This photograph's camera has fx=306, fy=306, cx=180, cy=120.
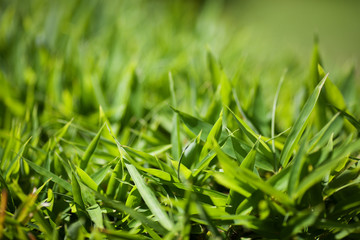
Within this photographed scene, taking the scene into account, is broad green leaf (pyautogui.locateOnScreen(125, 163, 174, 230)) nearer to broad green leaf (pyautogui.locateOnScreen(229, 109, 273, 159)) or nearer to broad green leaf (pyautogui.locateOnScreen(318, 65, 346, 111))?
broad green leaf (pyautogui.locateOnScreen(229, 109, 273, 159))

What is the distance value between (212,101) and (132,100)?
0.24 meters

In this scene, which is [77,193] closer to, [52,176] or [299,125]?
[52,176]

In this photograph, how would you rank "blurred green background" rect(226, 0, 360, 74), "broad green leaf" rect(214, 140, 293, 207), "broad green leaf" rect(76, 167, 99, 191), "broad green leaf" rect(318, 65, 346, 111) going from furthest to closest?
"blurred green background" rect(226, 0, 360, 74)
"broad green leaf" rect(318, 65, 346, 111)
"broad green leaf" rect(76, 167, 99, 191)
"broad green leaf" rect(214, 140, 293, 207)

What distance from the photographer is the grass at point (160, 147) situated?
1.51ft

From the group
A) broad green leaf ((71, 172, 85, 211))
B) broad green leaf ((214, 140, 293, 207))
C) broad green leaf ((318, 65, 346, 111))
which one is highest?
broad green leaf ((318, 65, 346, 111))

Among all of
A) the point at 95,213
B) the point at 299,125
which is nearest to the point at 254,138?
the point at 299,125

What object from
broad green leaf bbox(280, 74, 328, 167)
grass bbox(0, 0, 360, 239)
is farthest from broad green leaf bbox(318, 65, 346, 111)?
broad green leaf bbox(280, 74, 328, 167)

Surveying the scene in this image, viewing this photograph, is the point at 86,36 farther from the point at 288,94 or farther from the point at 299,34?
the point at 299,34

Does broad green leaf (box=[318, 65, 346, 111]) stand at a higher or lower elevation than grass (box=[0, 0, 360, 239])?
higher

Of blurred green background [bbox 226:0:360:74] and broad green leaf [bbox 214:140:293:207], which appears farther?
blurred green background [bbox 226:0:360:74]

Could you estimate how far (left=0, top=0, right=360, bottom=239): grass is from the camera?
46cm

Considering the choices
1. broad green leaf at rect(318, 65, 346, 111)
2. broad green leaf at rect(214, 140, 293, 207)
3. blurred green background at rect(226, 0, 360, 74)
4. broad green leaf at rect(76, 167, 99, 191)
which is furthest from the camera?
blurred green background at rect(226, 0, 360, 74)

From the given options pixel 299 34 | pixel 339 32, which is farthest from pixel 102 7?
pixel 339 32

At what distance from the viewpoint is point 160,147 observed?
2.14 feet
